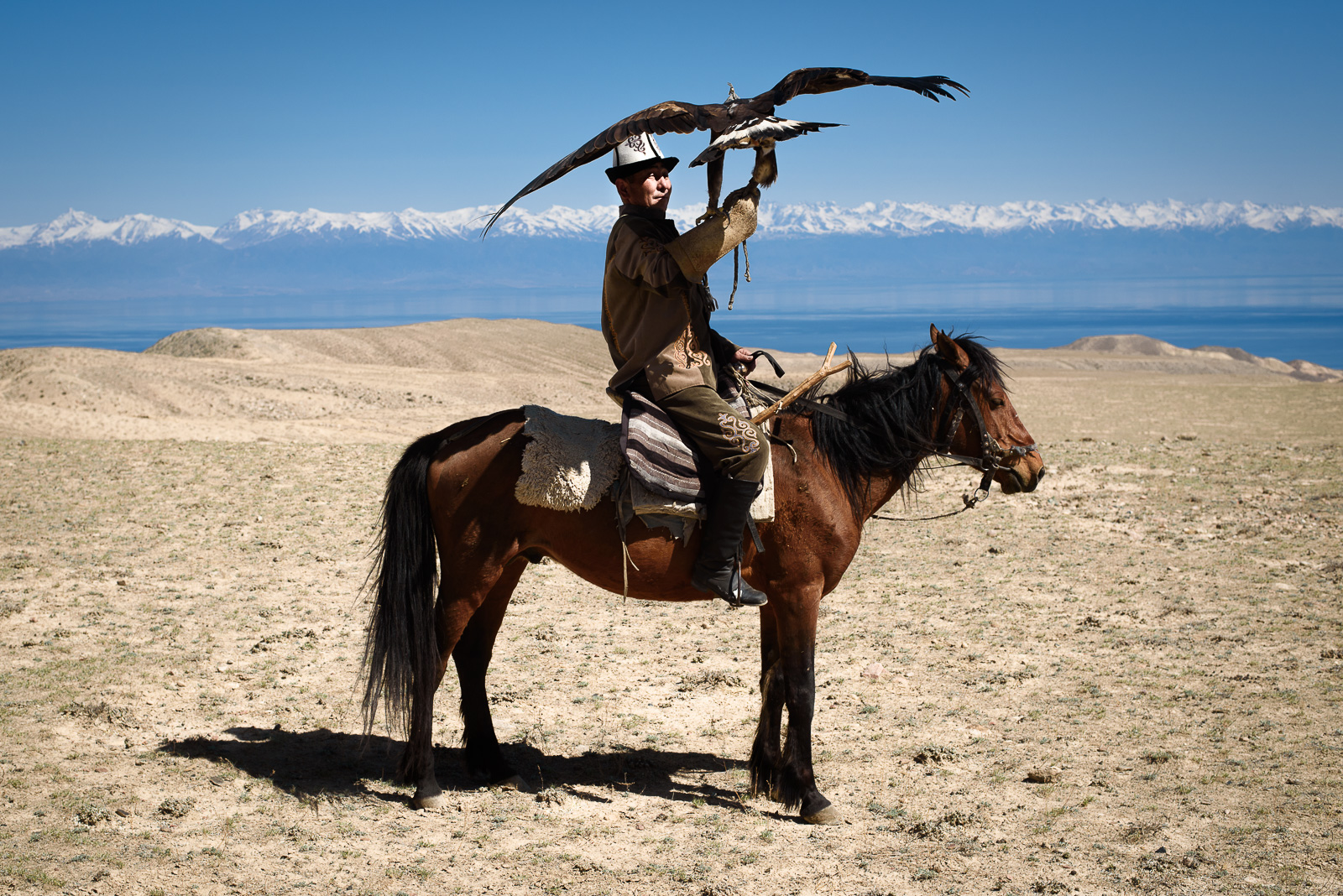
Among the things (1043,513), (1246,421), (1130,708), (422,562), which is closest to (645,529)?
(422,562)

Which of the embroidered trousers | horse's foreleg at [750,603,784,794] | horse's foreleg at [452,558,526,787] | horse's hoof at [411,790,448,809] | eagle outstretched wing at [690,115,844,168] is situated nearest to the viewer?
eagle outstretched wing at [690,115,844,168]

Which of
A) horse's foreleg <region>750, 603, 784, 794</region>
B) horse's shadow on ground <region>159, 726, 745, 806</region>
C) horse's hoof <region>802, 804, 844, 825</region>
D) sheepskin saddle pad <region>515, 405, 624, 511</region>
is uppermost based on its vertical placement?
sheepskin saddle pad <region>515, 405, 624, 511</region>

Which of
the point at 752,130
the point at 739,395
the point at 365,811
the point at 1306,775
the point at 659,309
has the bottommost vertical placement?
the point at 365,811

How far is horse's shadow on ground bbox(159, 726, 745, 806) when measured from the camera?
465 cm

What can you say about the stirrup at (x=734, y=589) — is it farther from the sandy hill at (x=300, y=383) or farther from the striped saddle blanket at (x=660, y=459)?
the sandy hill at (x=300, y=383)

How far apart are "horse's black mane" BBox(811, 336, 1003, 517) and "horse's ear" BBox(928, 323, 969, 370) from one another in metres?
0.03

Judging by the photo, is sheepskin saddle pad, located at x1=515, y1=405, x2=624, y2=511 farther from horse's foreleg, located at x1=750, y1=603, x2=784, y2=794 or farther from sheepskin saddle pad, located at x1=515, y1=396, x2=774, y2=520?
horse's foreleg, located at x1=750, y1=603, x2=784, y2=794

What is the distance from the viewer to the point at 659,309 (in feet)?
13.5

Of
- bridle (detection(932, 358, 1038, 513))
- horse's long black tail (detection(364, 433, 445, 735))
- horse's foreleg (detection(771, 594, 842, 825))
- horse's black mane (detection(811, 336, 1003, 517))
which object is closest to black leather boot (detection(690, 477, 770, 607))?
horse's foreleg (detection(771, 594, 842, 825))

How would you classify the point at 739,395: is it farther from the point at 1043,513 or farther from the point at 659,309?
the point at 1043,513

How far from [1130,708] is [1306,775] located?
1061 millimetres

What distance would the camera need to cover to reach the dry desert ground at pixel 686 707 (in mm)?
3908

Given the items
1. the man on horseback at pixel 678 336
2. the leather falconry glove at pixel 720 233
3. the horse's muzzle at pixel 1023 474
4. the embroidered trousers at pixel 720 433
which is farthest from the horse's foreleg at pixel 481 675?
the horse's muzzle at pixel 1023 474

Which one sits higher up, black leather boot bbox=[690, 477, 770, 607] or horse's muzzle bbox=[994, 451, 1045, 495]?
horse's muzzle bbox=[994, 451, 1045, 495]
